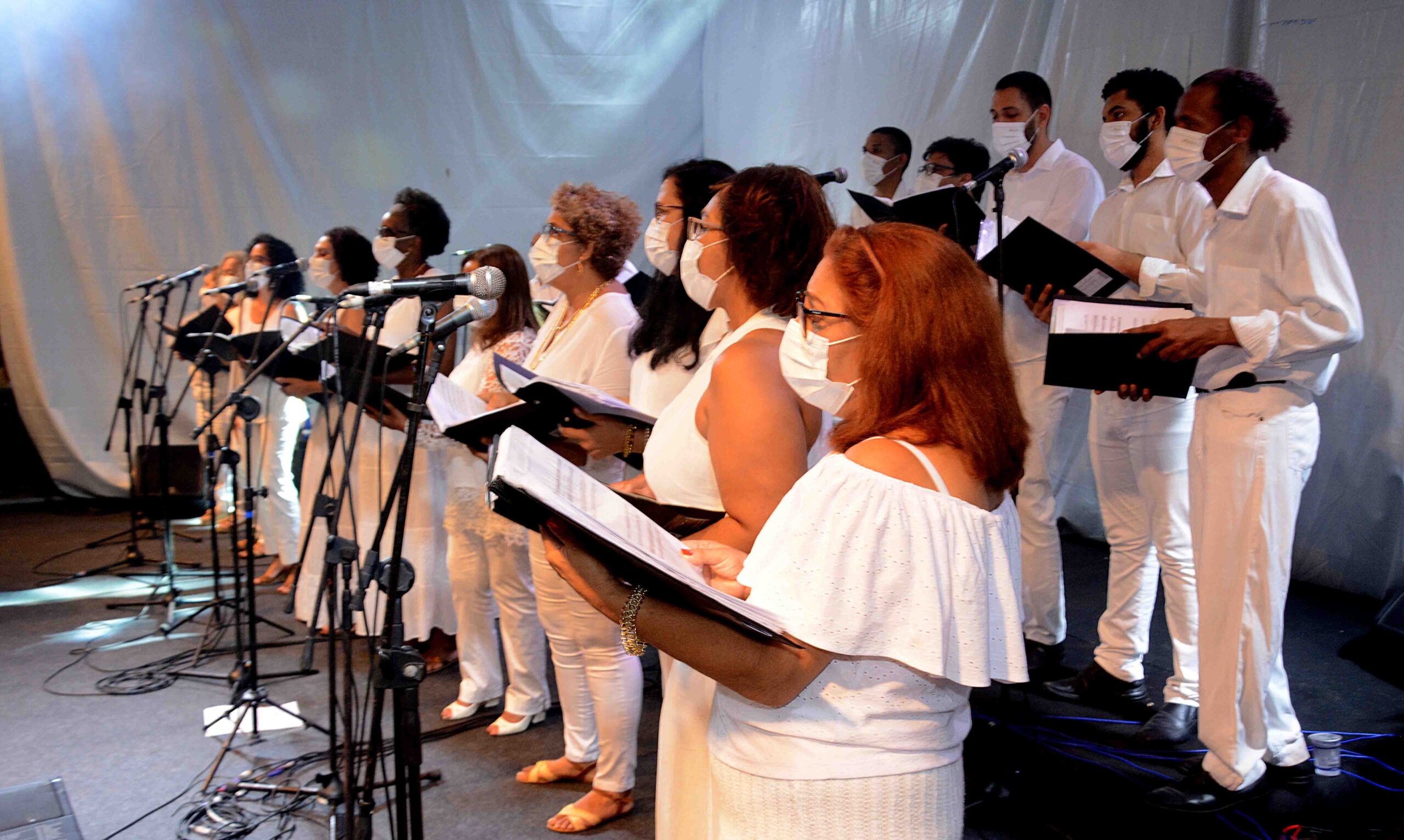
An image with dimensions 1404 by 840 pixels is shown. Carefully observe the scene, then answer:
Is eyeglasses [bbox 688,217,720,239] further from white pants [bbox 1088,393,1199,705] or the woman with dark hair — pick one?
white pants [bbox 1088,393,1199,705]

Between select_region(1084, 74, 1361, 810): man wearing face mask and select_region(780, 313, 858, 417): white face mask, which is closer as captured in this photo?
select_region(780, 313, 858, 417): white face mask

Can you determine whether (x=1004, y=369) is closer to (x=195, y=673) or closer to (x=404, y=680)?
(x=404, y=680)

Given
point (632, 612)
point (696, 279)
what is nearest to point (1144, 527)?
point (696, 279)

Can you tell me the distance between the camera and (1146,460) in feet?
10.1

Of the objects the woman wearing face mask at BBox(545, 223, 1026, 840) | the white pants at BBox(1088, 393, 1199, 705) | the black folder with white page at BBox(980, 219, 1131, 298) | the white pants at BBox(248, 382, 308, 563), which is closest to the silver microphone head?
the woman wearing face mask at BBox(545, 223, 1026, 840)

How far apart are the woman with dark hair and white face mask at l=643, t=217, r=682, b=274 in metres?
0.87

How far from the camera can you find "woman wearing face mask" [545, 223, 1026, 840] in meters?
1.25

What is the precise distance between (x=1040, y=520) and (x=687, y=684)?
6.69 feet

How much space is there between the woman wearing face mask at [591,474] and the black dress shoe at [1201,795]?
1354 millimetres

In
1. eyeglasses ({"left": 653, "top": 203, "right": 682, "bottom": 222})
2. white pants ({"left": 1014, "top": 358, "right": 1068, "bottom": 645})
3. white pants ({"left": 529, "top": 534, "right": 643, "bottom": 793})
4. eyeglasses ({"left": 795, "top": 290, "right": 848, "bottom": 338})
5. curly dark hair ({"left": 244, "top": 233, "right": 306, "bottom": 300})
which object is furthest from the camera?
curly dark hair ({"left": 244, "top": 233, "right": 306, "bottom": 300})

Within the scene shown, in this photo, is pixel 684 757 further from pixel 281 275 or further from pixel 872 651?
pixel 281 275

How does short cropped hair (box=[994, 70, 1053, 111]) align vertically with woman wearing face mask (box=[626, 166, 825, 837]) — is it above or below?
above

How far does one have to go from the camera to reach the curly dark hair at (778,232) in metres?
1.96

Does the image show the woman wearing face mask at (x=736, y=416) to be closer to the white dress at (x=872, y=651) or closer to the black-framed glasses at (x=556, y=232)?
the white dress at (x=872, y=651)
